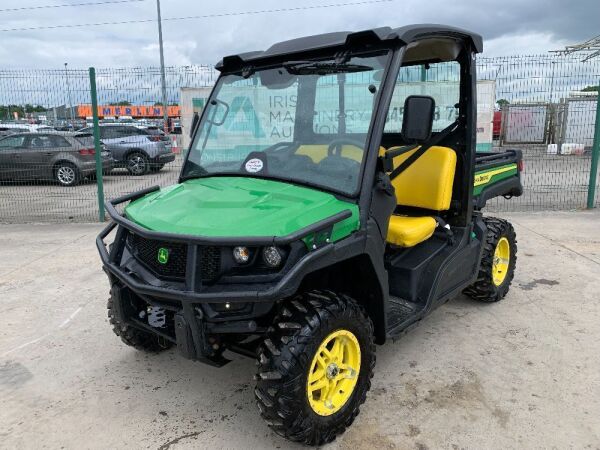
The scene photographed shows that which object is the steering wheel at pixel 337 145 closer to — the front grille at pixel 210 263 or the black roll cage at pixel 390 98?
the black roll cage at pixel 390 98

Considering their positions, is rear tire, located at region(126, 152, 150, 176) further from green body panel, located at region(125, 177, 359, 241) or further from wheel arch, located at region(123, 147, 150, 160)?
green body panel, located at region(125, 177, 359, 241)

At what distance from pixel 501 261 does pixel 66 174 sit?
9128 mm

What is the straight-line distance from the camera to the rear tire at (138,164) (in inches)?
463

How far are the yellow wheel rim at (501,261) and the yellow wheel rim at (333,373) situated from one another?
92.1 inches

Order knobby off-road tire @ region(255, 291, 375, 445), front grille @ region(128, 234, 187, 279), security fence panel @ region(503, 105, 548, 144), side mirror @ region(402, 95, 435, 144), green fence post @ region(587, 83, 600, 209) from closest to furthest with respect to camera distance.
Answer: knobby off-road tire @ region(255, 291, 375, 445) < front grille @ region(128, 234, 187, 279) < side mirror @ region(402, 95, 435, 144) < green fence post @ region(587, 83, 600, 209) < security fence panel @ region(503, 105, 548, 144)

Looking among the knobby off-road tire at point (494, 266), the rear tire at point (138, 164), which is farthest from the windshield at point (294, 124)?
the rear tire at point (138, 164)

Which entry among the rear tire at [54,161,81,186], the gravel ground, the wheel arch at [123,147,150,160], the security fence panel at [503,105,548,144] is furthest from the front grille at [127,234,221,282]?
the wheel arch at [123,147,150,160]

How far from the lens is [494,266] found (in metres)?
4.62

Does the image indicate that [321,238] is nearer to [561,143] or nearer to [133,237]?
[133,237]

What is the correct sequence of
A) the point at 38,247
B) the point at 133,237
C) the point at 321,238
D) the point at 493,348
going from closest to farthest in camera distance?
the point at 321,238
the point at 133,237
the point at 493,348
the point at 38,247

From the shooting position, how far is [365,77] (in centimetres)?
302

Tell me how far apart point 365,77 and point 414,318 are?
5.09 feet

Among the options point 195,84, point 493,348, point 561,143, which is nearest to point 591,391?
point 493,348

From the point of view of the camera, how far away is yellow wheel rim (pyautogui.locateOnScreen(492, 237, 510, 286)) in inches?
185
